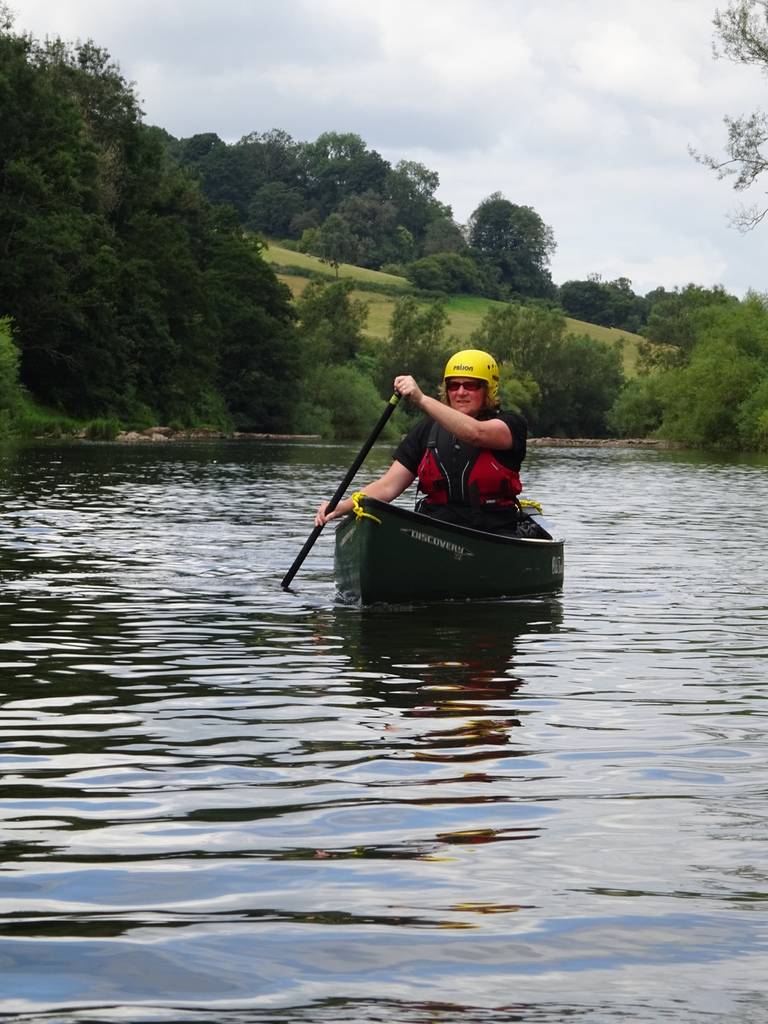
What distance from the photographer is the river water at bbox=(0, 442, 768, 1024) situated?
397cm

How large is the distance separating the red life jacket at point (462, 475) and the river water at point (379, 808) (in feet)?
2.84

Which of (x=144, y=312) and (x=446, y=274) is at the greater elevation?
(x=446, y=274)

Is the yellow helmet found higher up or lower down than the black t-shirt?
higher up

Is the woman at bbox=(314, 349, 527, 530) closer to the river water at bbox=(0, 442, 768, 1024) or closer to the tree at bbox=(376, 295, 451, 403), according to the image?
the river water at bbox=(0, 442, 768, 1024)

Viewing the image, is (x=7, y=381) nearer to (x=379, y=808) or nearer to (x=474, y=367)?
(x=474, y=367)

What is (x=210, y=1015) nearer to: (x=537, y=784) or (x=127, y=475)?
(x=537, y=784)

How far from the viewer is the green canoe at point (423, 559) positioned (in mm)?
12086

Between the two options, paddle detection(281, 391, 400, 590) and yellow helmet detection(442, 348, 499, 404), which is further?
paddle detection(281, 391, 400, 590)

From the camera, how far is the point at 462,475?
1260cm

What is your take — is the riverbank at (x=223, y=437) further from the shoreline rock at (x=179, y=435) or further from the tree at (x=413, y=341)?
the tree at (x=413, y=341)

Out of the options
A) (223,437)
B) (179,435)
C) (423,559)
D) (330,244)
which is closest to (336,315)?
(223,437)

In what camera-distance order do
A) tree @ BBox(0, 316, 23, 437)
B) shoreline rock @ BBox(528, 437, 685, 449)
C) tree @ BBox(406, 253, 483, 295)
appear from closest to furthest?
tree @ BBox(0, 316, 23, 437), shoreline rock @ BBox(528, 437, 685, 449), tree @ BBox(406, 253, 483, 295)

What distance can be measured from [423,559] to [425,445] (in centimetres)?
89

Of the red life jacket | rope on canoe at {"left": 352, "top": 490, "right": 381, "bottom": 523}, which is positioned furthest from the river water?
the red life jacket
